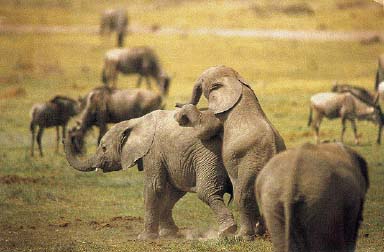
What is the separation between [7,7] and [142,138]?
4746 centimetres

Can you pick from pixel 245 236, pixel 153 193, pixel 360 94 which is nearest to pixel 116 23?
pixel 360 94

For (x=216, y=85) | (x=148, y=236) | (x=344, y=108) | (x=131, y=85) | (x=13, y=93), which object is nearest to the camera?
(x=216, y=85)

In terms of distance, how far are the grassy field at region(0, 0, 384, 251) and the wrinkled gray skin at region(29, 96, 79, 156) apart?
2.02 ft

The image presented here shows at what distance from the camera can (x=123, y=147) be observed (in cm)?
1344

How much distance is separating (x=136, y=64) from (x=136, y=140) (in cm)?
1804

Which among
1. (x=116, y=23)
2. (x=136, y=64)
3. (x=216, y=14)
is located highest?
(x=136, y=64)

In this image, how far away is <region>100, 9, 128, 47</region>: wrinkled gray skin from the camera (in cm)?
4438

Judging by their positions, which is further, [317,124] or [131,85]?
[131,85]

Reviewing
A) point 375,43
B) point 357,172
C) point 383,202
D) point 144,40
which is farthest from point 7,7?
point 357,172

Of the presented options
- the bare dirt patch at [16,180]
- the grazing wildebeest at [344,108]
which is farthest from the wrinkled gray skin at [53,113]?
the grazing wildebeest at [344,108]

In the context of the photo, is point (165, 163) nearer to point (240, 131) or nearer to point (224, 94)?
point (224, 94)

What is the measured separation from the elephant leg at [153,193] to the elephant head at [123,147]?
0.20 m

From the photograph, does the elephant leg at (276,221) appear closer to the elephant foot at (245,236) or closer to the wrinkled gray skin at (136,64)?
the elephant foot at (245,236)

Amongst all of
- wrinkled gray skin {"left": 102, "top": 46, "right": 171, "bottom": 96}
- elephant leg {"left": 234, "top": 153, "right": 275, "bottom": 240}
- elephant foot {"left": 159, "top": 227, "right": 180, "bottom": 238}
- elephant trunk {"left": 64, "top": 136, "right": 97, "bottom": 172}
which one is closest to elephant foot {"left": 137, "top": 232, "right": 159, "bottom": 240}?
elephant foot {"left": 159, "top": 227, "right": 180, "bottom": 238}
